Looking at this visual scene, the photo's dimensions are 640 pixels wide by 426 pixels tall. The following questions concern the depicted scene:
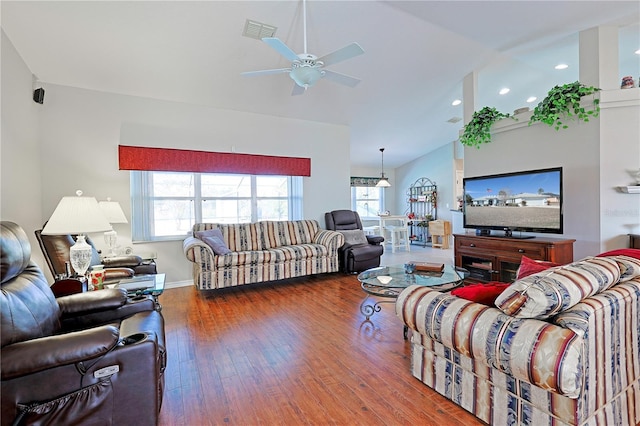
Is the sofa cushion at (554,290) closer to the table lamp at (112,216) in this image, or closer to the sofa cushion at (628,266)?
the sofa cushion at (628,266)

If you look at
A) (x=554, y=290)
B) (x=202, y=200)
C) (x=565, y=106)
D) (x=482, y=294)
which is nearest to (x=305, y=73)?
(x=482, y=294)

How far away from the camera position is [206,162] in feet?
15.3

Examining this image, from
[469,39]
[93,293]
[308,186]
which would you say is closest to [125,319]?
[93,293]

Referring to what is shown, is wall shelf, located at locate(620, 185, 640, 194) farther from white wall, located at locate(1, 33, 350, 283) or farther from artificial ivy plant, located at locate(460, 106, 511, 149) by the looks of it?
white wall, located at locate(1, 33, 350, 283)

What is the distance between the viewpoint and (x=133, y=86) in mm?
3957

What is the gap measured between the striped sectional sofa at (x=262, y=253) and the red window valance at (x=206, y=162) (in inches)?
34.3

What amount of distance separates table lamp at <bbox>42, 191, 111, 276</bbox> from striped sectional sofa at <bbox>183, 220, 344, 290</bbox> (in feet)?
5.44

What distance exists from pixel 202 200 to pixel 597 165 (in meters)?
5.14

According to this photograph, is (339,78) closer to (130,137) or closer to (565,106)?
(565,106)

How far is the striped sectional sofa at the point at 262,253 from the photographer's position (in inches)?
155

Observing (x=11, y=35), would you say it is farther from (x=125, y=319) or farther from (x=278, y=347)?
(x=278, y=347)

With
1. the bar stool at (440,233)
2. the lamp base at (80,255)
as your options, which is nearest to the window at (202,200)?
the lamp base at (80,255)

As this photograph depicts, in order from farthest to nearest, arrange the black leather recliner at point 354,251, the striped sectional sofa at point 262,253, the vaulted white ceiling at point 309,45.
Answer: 1. the black leather recliner at point 354,251
2. the striped sectional sofa at point 262,253
3. the vaulted white ceiling at point 309,45

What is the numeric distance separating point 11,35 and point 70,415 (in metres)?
3.48
